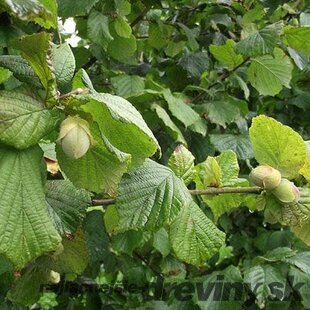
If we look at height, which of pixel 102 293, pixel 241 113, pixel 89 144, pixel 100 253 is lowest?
pixel 102 293

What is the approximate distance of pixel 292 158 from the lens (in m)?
0.87

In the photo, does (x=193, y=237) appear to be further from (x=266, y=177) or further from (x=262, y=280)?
(x=262, y=280)

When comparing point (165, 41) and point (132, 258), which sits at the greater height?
point (165, 41)

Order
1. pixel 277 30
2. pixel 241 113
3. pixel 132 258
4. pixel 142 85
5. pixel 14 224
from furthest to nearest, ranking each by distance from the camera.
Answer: pixel 132 258 < pixel 241 113 < pixel 142 85 < pixel 277 30 < pixel 14 224

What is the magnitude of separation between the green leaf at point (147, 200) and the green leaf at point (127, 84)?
0.85 m

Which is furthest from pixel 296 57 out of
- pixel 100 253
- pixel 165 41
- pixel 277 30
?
pixel 100 253

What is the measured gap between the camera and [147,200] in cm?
80

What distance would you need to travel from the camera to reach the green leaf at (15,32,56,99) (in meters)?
0.60

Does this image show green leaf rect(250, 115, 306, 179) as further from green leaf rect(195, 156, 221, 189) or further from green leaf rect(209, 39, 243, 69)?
green leaf rect(209, 39, 243, 69)

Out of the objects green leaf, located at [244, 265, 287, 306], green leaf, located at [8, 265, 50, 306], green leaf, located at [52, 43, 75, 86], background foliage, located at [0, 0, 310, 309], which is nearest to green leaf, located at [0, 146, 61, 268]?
background foliage, located at [0, 0, 310, 309]

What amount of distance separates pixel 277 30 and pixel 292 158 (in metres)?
0.76

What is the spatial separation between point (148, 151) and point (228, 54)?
1.14 meters

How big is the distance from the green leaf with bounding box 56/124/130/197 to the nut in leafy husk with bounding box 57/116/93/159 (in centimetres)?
5

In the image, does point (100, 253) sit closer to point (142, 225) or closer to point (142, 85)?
point (142, 85)
